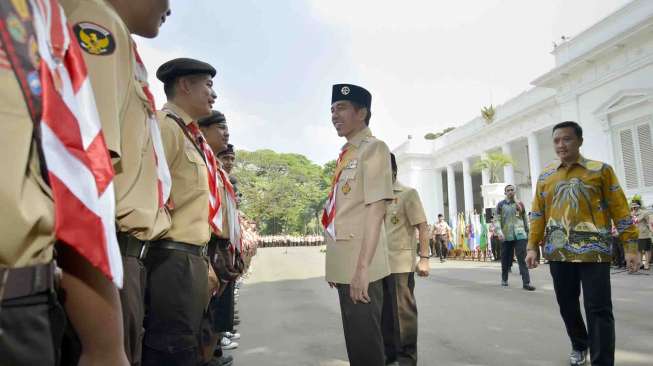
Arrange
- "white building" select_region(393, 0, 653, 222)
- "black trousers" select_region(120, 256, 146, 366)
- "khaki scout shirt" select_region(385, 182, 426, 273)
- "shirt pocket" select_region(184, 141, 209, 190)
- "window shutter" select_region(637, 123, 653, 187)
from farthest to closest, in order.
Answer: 1. "window shutter" select_region(637, 123, 653, 187)
2. "white building" select_region(393, 0, 653, 222)
3. "khaki scout shirt" select_region(385, 182, 426, 273)
4. "shirt pocket" select_region(184, 141, 209, 190)
5. "black trousers" select_region(120, 256, 146, 366)

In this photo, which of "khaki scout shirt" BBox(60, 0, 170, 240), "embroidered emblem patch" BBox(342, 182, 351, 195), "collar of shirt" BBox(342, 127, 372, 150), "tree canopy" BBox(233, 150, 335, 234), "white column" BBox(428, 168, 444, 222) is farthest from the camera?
"tree canopy" BBox(233, 150, 335, 234)

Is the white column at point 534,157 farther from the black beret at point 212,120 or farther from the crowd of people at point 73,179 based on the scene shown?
the crowd of people at point 73,179

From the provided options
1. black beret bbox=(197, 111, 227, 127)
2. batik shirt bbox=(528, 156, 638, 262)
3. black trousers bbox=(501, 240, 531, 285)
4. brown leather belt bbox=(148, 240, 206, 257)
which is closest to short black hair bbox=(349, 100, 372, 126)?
brown leather belt bbox=(148, 240, 206, 257)

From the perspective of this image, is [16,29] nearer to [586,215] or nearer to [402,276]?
[402,276]

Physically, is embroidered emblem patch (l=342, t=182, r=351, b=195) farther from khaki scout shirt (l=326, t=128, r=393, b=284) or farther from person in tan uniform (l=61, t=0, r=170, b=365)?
person in tan uniform (l=61, t=0, r=170, b=365)

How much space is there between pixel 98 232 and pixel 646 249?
1373cm

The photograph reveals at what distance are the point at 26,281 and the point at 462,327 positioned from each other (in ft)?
16.0

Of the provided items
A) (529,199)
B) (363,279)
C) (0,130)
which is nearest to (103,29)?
(0,130)

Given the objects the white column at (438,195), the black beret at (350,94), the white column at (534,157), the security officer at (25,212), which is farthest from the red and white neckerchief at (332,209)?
the white column at (438,195)

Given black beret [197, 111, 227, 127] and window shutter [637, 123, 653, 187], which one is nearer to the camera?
black beret [197, 111, 227, 127]

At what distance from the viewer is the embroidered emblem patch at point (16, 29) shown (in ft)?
2.73

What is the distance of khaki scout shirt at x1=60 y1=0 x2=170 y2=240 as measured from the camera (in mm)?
1072

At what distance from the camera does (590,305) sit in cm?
314

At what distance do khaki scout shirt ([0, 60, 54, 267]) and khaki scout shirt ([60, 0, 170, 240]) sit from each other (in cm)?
22
